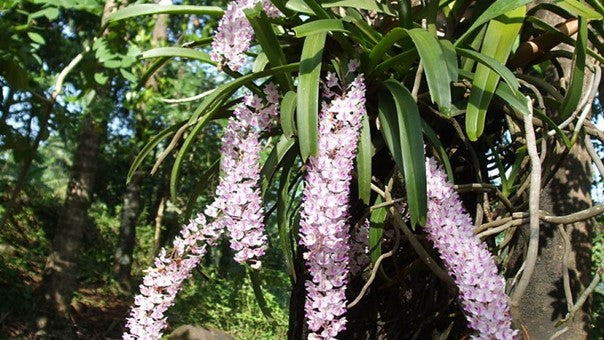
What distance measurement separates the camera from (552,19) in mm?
1754

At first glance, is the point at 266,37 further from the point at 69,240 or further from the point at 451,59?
the point at 69,240

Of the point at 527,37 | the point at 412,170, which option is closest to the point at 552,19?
the point at 527,37

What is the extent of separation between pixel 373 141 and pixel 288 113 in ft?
0.66

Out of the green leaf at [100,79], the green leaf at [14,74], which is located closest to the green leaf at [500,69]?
the green leaf at [14,74]

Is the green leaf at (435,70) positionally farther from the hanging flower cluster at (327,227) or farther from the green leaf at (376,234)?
the green leaf at (376,234)

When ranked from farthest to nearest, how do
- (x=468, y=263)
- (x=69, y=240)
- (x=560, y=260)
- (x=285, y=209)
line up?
(x=69, y=240)
(x=560, y=260)
(x=285, y=209)
(x=468, y=263)

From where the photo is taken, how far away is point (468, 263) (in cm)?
96

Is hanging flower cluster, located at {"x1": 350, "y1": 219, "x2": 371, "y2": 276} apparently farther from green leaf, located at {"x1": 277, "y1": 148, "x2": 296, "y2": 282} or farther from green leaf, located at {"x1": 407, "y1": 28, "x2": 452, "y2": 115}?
green leaf, located at {"x1": 407, "y1": 28, "x2": 452, "y2": 115}

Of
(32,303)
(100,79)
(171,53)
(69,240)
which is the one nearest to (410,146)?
(171,53)

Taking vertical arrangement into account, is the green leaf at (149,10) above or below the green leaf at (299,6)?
above

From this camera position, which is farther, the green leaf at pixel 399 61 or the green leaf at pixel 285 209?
the green leaf at pixel 285 209

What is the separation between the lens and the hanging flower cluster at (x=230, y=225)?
1.10 meters

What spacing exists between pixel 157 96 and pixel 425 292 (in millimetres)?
Answer: 4702

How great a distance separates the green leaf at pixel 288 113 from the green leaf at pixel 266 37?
0.06 m
